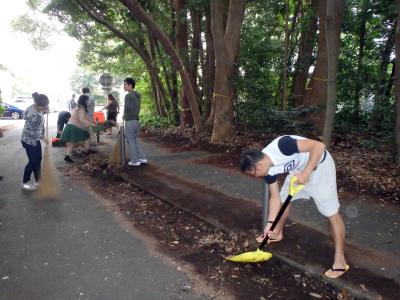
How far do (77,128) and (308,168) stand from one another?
774 centimetres

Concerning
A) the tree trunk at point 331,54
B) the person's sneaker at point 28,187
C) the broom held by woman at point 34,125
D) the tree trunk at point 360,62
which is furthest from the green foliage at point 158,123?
the tree trunk at point 331,54

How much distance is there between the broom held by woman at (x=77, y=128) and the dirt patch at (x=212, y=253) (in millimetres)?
3271

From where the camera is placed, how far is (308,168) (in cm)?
324

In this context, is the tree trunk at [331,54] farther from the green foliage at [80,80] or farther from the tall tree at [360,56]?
the green foliage at [80,80]

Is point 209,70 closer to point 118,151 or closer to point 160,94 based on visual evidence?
point 160,94

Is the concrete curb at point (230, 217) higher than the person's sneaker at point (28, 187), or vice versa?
the concrete curb at point (230, 217)

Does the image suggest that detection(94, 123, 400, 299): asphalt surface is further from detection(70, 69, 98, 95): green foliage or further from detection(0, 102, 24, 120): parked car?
detection(70, 69, 98, 95): green foliage

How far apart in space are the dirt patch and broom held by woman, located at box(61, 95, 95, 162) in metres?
3.27

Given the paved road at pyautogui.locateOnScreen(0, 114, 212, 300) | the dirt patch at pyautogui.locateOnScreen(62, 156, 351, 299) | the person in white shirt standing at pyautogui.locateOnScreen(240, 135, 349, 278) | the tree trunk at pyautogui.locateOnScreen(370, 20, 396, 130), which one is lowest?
the paved road at pyautogui.locateOnScreen(0, 114, 212, 300)

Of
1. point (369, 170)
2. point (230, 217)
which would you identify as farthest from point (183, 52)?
point (230, 217)

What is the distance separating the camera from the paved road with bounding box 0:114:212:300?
3584 mm

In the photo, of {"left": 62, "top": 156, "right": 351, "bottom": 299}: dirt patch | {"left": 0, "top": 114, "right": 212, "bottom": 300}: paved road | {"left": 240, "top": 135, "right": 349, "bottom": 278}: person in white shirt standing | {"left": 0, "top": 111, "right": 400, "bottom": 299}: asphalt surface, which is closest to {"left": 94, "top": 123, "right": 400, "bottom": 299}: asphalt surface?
{"left": 0, "top": 111, "right": 400, "bottom": 299}: asphalt surface

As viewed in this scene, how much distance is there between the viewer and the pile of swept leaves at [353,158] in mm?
6164

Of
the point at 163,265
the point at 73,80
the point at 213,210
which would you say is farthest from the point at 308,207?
the point at 73,80
